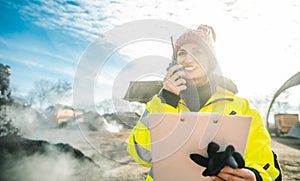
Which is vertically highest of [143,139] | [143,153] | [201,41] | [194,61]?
[201,41]

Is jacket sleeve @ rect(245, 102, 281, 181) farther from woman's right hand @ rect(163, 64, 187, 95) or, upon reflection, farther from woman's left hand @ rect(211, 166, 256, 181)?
woman's right hand @ rect(163, 64, 187, 95)

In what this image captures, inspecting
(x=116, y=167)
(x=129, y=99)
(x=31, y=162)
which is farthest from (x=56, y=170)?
(x=129, y=99)

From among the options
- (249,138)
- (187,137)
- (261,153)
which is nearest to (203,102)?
(249,138)

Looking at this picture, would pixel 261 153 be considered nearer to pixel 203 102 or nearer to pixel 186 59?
pixel 203 102

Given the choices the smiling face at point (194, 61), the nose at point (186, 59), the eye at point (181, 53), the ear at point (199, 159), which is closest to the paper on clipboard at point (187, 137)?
the ear at point (199, 159)

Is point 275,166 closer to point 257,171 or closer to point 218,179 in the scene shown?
point 257,171

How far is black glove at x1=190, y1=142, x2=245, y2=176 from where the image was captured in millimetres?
1071

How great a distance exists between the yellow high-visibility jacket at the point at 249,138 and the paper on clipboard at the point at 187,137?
0.32 meters

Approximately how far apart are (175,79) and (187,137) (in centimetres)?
51

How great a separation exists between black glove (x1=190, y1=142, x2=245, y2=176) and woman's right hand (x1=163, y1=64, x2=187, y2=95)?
1.83ft

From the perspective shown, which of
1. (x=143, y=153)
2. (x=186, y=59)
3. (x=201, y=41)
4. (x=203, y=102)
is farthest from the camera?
(x=201, y=41)

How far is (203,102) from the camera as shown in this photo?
2072mm

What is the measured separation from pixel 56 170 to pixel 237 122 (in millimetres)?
6612

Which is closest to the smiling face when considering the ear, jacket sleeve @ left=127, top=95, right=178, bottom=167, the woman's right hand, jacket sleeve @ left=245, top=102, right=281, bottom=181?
the woman's right hand
